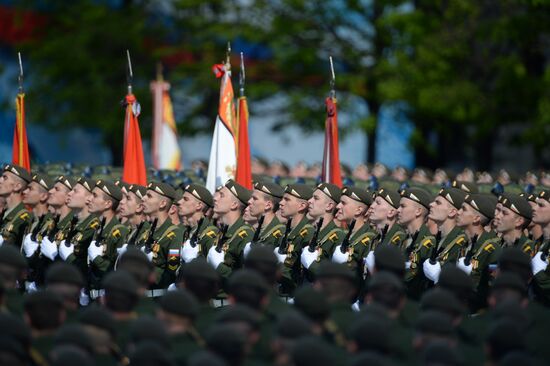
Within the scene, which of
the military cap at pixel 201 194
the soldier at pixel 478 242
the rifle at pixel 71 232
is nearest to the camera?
the soldier at pixel 478 242

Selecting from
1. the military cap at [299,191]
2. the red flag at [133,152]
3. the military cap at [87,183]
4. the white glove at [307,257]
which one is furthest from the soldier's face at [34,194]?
the white glove at [307,257]

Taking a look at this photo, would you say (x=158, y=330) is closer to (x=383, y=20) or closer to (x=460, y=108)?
(x=460, y=108)

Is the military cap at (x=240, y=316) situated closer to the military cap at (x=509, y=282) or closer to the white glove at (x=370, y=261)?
the military cap at (x=509, y=282)

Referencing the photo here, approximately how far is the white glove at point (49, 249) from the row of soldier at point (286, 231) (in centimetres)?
1

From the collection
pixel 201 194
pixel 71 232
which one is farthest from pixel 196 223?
pixel 71 232

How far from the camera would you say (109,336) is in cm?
878

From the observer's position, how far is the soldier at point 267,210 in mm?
13523

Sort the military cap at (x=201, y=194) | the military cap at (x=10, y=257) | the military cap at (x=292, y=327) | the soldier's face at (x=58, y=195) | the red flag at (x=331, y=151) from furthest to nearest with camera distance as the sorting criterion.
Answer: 1. the red flag at (x=331, y=151)
2. the soldier's face at (x=58, y=195)
3. the military cap at (x=201, y=194)
4. the military cap at (x=10, y=257)
5. the military cap at (x=292, y=327)

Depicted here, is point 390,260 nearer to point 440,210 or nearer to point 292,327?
point 292,327

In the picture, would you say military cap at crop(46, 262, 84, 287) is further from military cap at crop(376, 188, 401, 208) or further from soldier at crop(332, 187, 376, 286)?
military cap at crop(376, 188, 401, 208)

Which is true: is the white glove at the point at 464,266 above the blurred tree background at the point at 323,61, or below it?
below

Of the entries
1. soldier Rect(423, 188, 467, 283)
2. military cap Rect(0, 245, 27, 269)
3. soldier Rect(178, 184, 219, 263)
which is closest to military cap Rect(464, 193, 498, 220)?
soldier Rect(423, 188, 467, 283)

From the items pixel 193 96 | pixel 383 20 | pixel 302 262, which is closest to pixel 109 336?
pixel 302 262

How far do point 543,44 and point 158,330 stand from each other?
62.9ft
